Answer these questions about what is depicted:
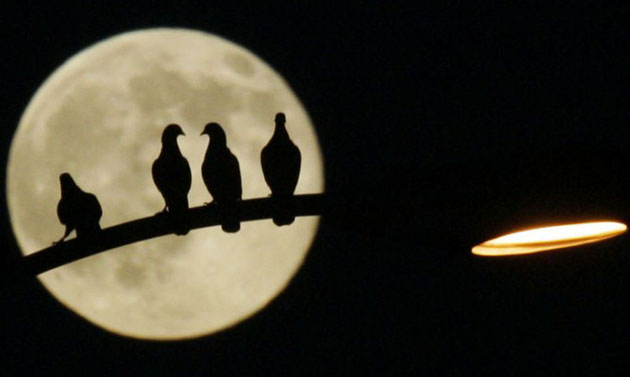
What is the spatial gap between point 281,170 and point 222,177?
1.41 ft

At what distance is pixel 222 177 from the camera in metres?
4.88

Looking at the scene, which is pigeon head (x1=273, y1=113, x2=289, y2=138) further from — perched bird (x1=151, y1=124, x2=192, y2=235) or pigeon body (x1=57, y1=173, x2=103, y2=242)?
pigeon body (x1=57, y1=173, x2=103, y2=242)

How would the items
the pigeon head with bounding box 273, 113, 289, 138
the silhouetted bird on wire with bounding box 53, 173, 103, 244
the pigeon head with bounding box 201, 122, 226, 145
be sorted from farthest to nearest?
the pigeon head with bounding box 201, 122, 226, 145 < the pigeon head with bounding box 273, 113, 289, 138 < the silhouetted bird on wire with bounding box 53, 173, 103, 244

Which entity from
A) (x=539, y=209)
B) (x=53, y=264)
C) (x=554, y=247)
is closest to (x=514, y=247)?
(x=554, y=247)

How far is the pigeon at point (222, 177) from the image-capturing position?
425 cm

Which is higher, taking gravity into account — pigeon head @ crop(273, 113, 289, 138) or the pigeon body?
pigeon head @ crop(273, 113, 289, 138)

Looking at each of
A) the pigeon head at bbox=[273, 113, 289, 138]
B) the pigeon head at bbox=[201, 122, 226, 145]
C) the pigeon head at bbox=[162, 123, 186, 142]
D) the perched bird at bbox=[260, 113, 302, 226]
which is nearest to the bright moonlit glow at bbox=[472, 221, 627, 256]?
the perched bird at bbox=[260, 113, 302, 226]

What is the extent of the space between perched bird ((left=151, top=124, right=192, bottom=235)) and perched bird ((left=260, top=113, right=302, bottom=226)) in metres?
0.35

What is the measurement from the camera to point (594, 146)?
3793 mm

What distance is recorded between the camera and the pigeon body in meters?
4.61

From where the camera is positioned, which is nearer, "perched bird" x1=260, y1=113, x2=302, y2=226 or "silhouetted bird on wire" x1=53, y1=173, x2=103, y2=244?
"perched bird" x1=260, y1=113, x2=302, y2=226

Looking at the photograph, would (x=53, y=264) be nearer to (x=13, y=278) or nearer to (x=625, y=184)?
(x=13, y=278)

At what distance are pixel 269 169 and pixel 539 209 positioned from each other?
4.18 feet

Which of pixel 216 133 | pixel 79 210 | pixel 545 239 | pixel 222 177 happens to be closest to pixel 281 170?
pixel 222 177
